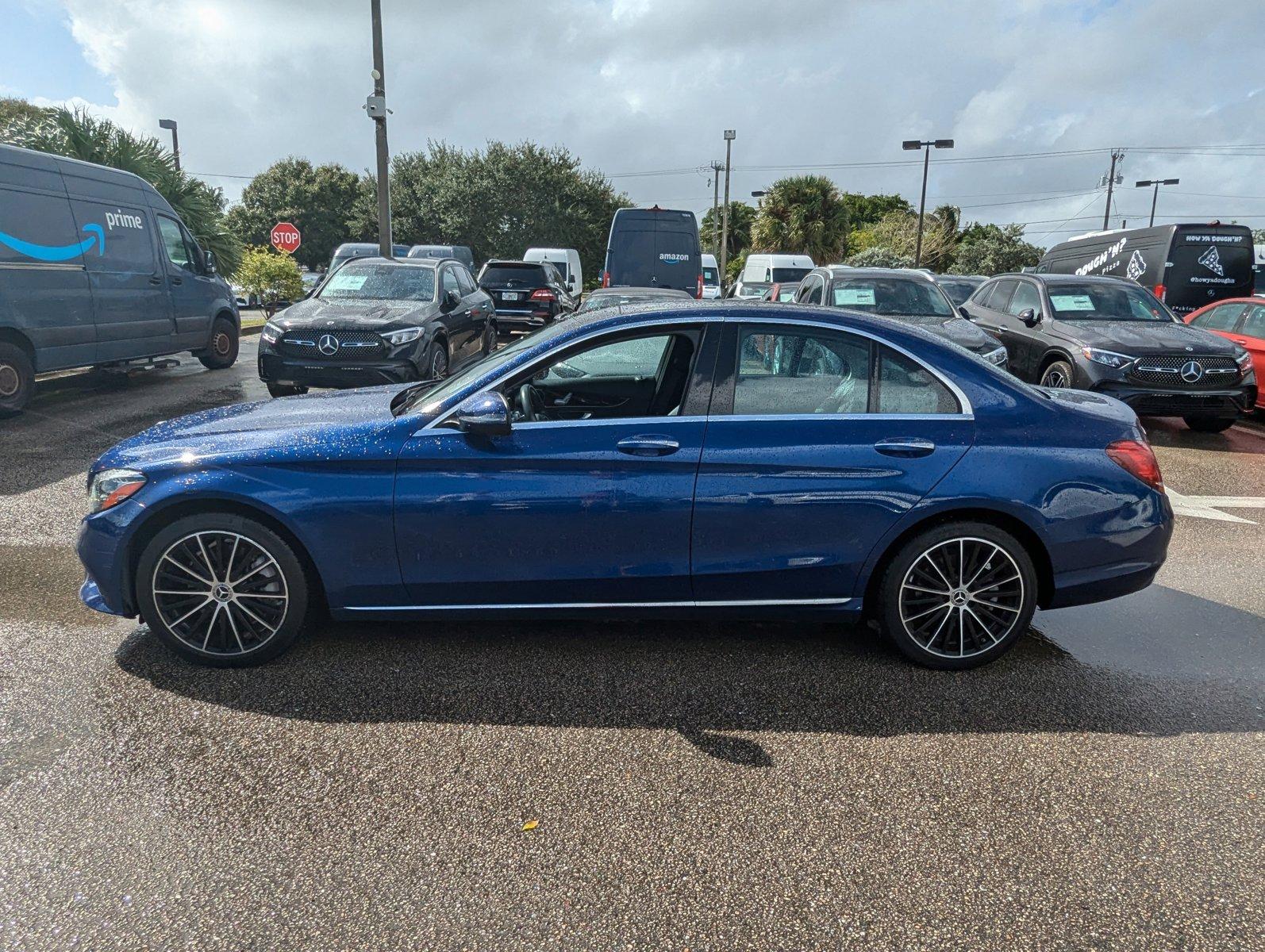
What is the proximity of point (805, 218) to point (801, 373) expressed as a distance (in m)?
47.6

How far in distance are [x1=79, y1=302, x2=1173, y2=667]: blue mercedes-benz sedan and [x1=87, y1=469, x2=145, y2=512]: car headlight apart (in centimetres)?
1

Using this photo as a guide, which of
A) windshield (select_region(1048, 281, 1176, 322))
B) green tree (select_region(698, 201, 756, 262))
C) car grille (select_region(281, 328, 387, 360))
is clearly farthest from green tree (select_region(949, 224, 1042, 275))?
car grille (select_region(281, 328, 387, 360))

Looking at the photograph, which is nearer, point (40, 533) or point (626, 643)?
point (626, 643)

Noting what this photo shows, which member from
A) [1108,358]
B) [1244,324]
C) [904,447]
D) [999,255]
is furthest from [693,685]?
[999,255]

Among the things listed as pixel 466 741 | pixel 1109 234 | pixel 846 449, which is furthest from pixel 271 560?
pixel 1109 234

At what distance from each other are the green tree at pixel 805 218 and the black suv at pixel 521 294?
32.6 m

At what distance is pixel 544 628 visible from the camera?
14.2 feet

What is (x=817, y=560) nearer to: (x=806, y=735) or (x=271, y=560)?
(x=806, y=735)

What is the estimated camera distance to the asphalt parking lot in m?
2.42

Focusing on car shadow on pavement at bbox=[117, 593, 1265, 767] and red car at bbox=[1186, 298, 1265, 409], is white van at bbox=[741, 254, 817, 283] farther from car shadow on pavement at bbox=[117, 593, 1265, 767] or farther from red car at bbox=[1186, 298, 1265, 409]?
car shadow on pavement at bbox=[117, 593, 1265, 767]

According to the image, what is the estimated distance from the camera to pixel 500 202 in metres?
47.1

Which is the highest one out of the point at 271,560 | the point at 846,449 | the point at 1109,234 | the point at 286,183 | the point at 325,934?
the point at 286,183

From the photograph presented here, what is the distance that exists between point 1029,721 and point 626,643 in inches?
67.8

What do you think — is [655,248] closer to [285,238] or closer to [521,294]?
[521,294]
